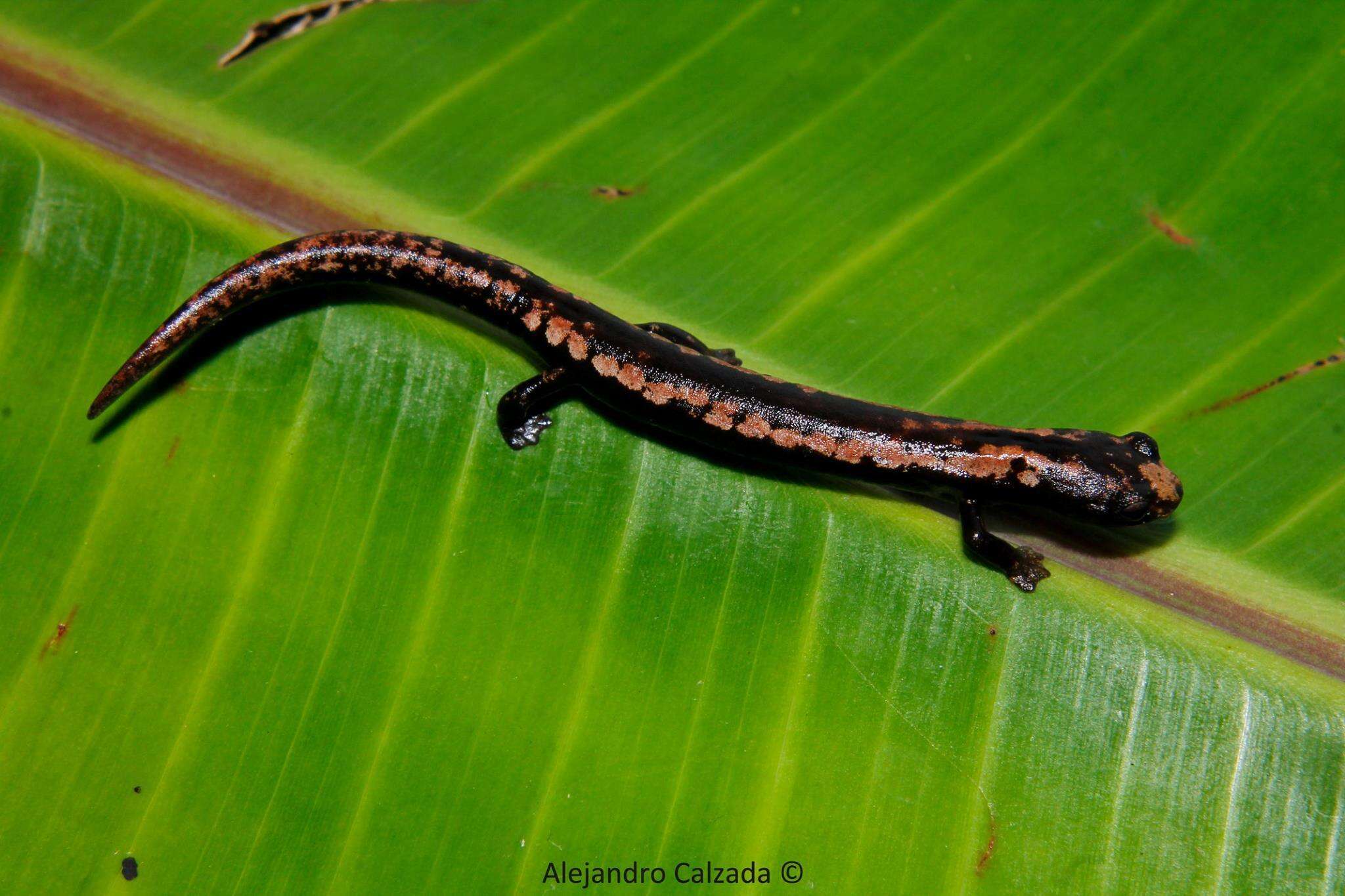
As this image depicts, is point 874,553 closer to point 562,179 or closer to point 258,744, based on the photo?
point 562,179

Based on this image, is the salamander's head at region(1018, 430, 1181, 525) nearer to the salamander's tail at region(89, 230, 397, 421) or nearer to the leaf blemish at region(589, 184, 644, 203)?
the leaf blemish at region(589, 184, 644, 203)

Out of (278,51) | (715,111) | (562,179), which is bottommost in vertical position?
(562,179)

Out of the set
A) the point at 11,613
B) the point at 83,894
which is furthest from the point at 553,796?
the point at 11,613

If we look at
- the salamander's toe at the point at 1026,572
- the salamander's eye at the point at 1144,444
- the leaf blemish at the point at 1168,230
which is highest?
the leaf blemish at the point at 1168,230

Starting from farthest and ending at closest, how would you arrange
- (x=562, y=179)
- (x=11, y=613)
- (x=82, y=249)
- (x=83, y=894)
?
(x=562, y=179) → (x=82, y=249) → (x=11, y=613) → (x=83, y=894)

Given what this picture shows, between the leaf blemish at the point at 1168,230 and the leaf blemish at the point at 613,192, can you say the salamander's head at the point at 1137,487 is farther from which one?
the leaf blemish at the point at 613,192

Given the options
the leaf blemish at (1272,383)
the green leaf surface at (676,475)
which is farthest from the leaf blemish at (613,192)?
the leaf blemish at (1272,383)

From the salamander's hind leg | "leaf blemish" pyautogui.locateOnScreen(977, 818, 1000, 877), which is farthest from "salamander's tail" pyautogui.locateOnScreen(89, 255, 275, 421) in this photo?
"leaf blemish" pyautogui.locateOnScreen(977, 818, 1000, 877)
